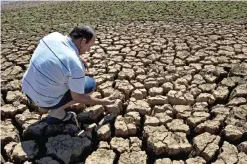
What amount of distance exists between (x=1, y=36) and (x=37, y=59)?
11.4ft

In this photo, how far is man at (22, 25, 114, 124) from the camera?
2230 millimetres

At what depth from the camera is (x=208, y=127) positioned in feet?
8.30

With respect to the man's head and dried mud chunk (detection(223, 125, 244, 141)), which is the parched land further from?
the man's head

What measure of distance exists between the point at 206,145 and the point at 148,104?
0.75m

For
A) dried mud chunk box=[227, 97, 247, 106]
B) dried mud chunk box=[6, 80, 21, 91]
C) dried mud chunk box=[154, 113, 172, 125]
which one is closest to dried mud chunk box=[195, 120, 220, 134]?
dried mud chunk box=[154, 113, 172, 125]

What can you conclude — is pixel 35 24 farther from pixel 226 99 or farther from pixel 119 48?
pixel 226 99

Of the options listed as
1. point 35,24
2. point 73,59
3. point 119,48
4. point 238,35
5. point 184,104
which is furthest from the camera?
point 35,24

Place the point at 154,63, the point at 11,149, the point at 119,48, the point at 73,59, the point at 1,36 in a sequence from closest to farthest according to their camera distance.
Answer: the point at 73,59 → the point at 11,149 → the point at 154,63 → the point at 119,48 → the point at 1,36

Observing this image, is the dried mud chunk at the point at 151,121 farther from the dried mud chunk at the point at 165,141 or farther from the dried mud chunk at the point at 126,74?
the dried mud chunk at the point at 126,74

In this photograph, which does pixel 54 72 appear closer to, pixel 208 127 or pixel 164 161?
pixel 164 161

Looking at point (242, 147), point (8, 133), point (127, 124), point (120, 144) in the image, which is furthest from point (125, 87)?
point (242, 147)

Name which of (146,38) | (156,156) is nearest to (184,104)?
(156,156)

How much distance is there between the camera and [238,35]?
4859 mm

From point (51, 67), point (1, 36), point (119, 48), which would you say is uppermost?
point (51, 67)
